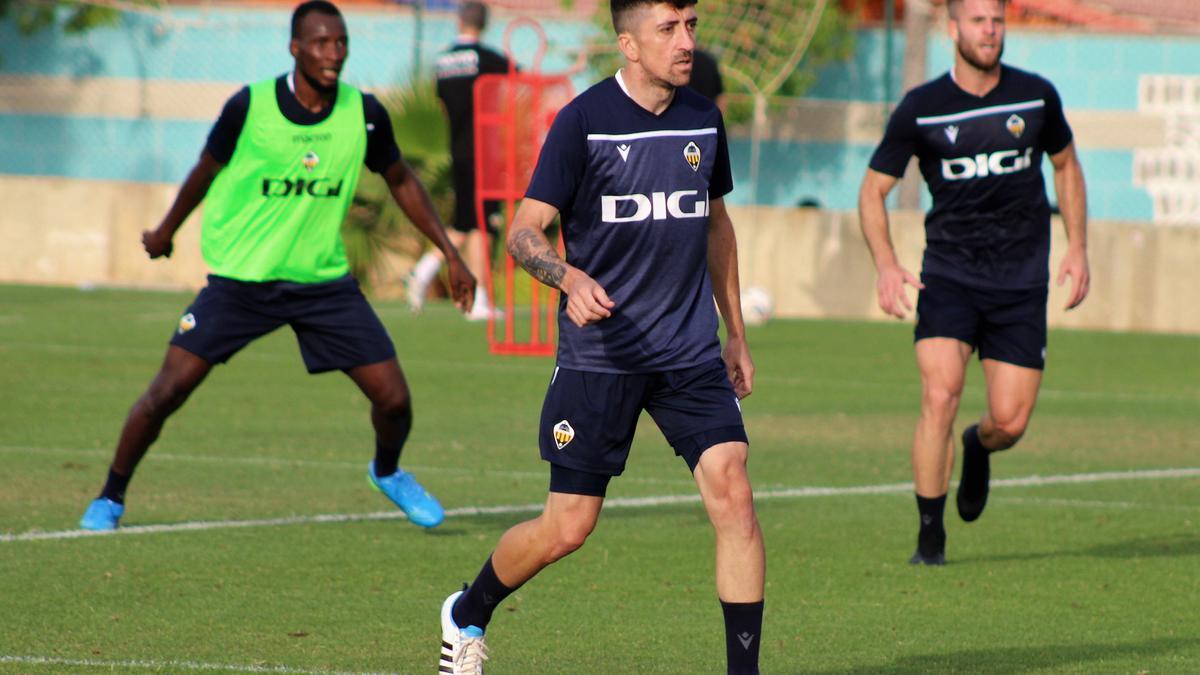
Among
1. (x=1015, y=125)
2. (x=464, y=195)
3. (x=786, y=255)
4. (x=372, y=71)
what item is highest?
(x=1015, y=125)

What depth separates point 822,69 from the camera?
25078 millimetres

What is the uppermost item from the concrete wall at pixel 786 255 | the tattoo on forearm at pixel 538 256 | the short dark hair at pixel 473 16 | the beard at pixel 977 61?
the beard at pixel 977 61

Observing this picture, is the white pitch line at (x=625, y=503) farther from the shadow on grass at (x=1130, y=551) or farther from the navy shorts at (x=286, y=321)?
the shadow on grass at (x=1130, y=551)

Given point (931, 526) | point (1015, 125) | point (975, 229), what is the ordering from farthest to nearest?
point (975, 229) < point (1015, 125) < point (931, 526)

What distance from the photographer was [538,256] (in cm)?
570

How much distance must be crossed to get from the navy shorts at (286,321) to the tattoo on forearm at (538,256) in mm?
2911

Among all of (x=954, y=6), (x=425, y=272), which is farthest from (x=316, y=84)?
(x=425, y=272)

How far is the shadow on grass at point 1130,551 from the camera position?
27.8 feet

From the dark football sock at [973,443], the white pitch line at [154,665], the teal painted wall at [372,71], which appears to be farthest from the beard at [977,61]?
the teal painted wall at [372,71]

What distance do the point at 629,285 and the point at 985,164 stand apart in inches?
117

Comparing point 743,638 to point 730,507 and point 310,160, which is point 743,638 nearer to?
point 730,507

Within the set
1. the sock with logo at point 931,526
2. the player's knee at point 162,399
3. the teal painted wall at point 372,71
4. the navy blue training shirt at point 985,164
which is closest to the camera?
the sock with logo at point 931,526

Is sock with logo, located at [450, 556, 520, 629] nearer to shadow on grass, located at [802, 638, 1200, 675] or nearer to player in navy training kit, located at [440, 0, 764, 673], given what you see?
player in navy training kit, located at [440, 0, 764, 673]

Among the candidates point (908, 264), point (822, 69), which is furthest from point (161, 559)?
point (822, 69)
